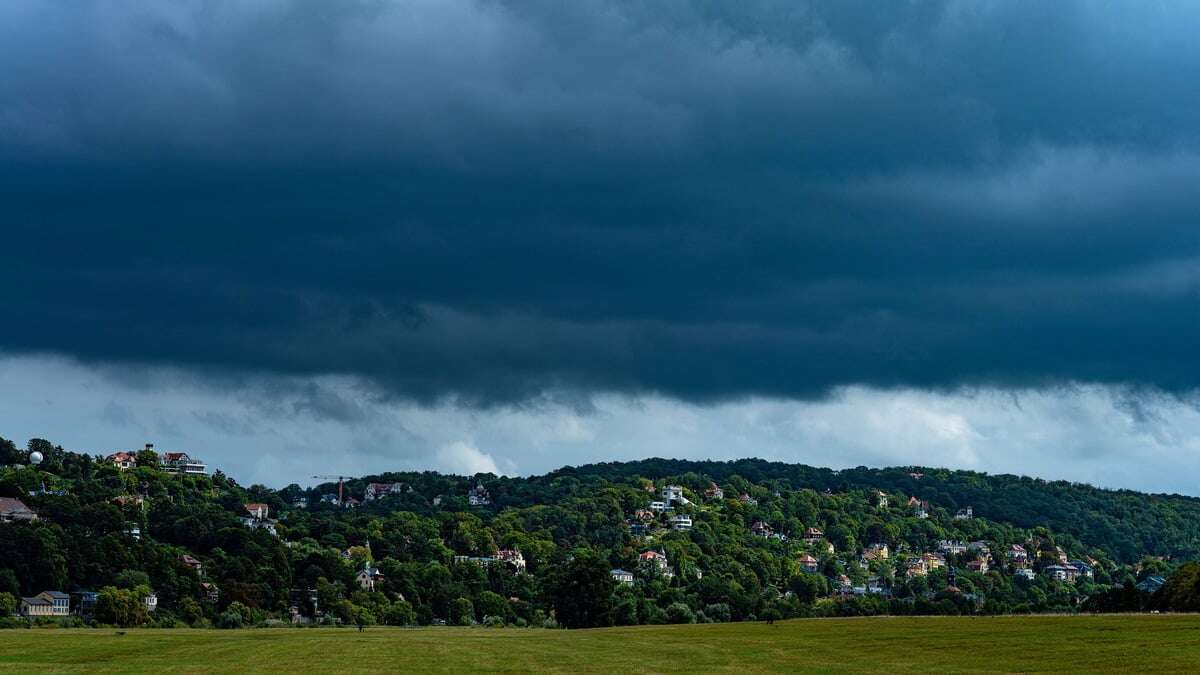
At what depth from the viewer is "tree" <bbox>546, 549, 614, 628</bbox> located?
510 ft

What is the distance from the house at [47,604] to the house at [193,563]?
68.8ft

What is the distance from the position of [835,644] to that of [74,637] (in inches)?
1922

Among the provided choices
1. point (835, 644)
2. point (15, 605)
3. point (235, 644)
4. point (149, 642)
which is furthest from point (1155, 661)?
point (15, 605)

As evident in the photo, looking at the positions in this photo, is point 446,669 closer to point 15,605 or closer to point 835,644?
Result: point 835,644

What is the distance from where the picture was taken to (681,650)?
268 ft

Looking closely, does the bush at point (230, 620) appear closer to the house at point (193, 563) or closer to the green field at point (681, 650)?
the house at point (193, 563)

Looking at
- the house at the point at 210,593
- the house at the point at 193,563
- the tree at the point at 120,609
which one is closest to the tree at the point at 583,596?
the house at the point at 210,593

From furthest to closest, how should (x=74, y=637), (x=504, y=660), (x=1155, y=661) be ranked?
(x=74, y=637) < (x=504, y=660) < (x=1155, y=661)

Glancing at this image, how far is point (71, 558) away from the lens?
17350cm

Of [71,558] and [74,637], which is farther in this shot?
[71,558]

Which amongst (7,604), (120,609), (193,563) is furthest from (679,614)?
(7,604)

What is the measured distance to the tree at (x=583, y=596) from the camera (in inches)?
6117

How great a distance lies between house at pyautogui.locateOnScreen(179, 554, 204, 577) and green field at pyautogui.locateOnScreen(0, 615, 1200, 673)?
3100 inches

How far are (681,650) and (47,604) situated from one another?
3926 inches
